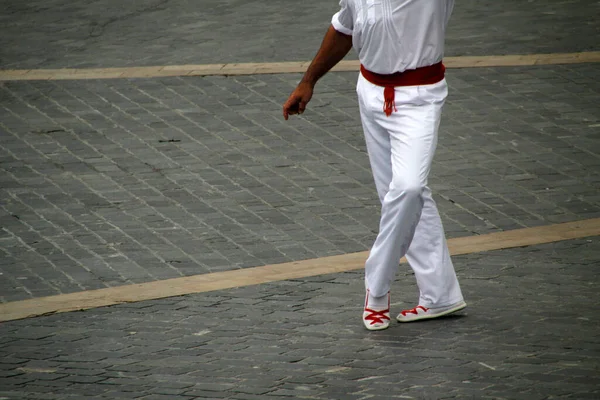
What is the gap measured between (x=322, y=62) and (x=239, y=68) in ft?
17.4

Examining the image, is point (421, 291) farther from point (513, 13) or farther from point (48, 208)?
point (513, 13)

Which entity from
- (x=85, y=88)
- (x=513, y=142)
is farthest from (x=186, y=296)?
(x=85, y=88)

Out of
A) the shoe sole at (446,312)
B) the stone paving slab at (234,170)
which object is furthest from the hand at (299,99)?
the stone paving slab at (234,170)

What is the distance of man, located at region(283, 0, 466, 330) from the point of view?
5801 millimetres

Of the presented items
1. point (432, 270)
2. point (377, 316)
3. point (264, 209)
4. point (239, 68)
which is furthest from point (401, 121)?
point (239, 68)

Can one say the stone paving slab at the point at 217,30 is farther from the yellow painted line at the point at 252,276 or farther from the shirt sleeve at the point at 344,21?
the shirt sleeve at the point at 344,21

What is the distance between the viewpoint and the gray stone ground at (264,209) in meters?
5.61

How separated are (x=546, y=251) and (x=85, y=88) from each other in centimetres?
506

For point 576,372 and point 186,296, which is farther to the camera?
point 186,296

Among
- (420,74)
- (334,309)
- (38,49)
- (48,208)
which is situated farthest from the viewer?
(38,49)

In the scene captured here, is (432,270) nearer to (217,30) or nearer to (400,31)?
(400,31)

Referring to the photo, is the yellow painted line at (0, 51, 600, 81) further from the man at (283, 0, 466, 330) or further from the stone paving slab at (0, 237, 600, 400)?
the man at (283, 0, 466, 330)

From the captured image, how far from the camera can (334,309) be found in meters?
6.52

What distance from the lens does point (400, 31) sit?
578cm
